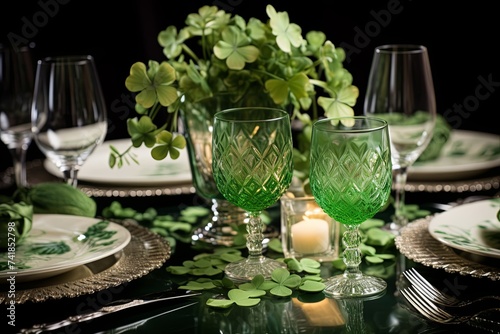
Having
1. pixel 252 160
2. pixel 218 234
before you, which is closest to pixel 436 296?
pixel 252 160

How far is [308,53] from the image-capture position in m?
1.42

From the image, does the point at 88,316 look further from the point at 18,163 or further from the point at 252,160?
the point at 18,163

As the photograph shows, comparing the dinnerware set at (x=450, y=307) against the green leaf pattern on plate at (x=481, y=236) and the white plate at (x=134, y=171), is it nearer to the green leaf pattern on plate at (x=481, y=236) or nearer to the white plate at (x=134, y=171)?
the green leaf pattern on plate at (x=481, y=236)

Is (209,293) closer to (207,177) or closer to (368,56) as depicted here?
(207,177)

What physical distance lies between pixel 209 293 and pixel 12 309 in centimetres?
27

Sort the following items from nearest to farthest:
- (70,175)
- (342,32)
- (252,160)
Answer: (252,160) → (70,175) → (342,32)

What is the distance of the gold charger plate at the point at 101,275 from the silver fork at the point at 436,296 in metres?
0.38

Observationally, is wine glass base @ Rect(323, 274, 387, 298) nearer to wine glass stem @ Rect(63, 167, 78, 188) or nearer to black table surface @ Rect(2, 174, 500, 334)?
black table surface @ Rect(2, 174, 500, 334)

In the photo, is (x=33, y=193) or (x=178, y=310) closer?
(x=178, y=310)

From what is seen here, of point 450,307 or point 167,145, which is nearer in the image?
point 450,307

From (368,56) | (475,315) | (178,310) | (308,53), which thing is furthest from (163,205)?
(368,56)

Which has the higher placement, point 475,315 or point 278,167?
point 278,167

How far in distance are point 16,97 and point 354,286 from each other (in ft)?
3.33

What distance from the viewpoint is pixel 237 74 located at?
1385 mm
